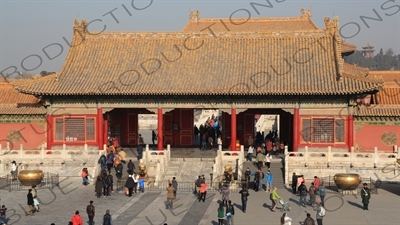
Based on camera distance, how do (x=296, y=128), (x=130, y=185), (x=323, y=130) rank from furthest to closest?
(x=323, y=130) < (x=296, y=128) < (x=130, y=185)

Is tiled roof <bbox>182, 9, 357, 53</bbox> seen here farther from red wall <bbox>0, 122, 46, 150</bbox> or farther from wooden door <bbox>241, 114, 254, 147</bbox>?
red wall <bbox>0, 122, 46, 150</bbox>

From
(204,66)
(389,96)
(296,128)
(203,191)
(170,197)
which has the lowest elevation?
(170,197)

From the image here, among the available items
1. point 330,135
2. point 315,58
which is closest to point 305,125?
point 330,135

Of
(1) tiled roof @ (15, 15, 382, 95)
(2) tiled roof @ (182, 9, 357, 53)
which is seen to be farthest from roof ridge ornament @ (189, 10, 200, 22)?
(1) tiled roof @ (15, 15, 382, 95)

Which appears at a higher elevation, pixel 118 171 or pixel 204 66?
pixel 204 66

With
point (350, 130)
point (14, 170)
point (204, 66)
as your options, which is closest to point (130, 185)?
point (14, 170)

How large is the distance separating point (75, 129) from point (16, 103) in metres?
5.59

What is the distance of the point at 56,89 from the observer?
41.4m

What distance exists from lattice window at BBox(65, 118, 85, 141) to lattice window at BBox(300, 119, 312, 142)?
13.2 metres

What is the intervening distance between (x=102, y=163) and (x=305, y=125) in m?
12.1

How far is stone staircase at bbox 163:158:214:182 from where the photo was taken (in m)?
36.7

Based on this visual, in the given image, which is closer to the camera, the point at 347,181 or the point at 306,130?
the point at 347,181

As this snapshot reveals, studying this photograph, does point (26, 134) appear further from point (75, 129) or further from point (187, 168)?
point (187, 168)

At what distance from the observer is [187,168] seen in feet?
124
